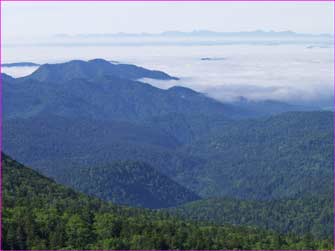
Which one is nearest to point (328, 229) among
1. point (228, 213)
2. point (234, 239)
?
point (228, 213)

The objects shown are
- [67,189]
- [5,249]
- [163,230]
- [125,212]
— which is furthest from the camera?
[67,189]

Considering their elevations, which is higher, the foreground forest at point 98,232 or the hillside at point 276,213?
the foreground forest at point 98,232

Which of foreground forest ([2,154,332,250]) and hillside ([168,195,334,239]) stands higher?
foreground forest ([2,154,332,250])

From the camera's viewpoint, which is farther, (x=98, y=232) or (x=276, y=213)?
(x=276, y=213)

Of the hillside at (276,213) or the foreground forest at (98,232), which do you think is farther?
the hillside at (276,213)

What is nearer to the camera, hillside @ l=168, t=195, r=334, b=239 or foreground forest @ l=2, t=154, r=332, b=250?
foreground forest @ l=2, t=154, r=332, b=250

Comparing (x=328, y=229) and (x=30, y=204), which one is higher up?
(x=30, y=204)

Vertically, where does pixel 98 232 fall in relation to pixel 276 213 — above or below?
above

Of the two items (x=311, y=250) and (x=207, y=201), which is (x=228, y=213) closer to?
(x=207, y=201)
